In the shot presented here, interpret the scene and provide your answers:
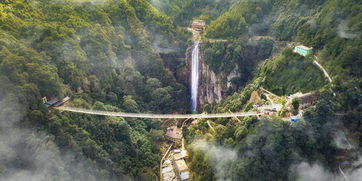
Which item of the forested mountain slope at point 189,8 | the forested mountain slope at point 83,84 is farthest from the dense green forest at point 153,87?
the forested mountain slope at point 189,8

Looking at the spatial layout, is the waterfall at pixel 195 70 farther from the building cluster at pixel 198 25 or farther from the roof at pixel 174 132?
the roof at pixel 174 132

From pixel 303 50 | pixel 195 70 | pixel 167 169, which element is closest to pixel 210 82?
pixel 195 70

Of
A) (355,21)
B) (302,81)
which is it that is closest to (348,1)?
(355,21)

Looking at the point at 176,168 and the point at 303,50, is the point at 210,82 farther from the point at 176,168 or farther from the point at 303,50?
the point at 176,168

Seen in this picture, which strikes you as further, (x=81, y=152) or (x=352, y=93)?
(x=352, y=93)

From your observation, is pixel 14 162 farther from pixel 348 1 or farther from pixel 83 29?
pixel 348 1

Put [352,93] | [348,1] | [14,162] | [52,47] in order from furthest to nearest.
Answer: [348,1] → [52,47] → [352,93] → [14,162]

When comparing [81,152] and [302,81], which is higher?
[302,81]
